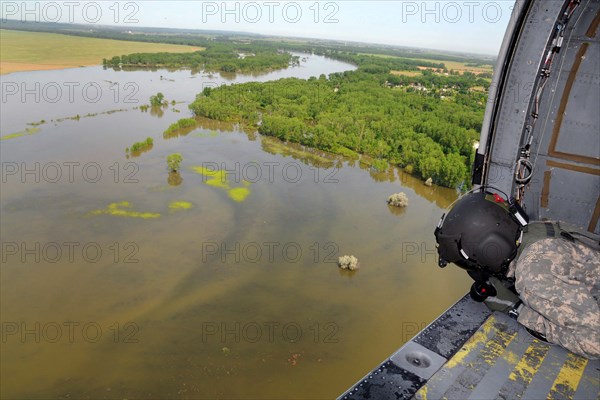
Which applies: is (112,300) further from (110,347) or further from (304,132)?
(304,132)

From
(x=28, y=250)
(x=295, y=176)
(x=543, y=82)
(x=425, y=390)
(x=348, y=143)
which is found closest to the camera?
(x=425, y=390)

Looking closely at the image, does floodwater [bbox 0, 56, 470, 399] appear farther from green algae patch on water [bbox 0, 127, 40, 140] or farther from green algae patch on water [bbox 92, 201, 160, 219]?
green algae patch on water [bbox 0, 127, 40, 140]

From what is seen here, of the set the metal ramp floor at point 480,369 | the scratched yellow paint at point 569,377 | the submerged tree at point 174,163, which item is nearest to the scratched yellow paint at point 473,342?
the metal ramp floor at point 480,369

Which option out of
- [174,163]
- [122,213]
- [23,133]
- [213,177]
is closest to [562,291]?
[122,213]

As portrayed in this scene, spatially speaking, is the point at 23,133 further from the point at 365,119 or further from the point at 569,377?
the point at 569,377

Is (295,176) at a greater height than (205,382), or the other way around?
(295,176)

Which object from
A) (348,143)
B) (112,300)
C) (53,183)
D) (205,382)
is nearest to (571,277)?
(205,382)

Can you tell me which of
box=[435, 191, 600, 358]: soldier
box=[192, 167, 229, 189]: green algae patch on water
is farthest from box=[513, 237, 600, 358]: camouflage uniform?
box=[192, 167, 229, 189]: green algae patch on water
